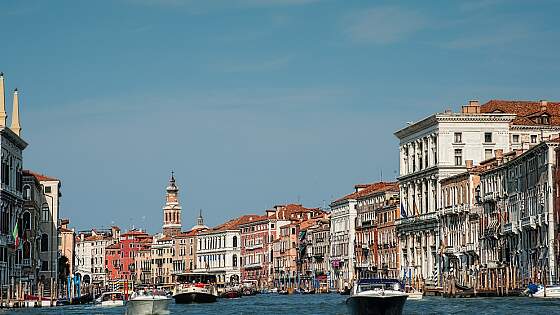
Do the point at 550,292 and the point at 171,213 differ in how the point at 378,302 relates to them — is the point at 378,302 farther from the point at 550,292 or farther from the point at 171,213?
the point at 171,213

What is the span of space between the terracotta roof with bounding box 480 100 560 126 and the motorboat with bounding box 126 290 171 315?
151 feet

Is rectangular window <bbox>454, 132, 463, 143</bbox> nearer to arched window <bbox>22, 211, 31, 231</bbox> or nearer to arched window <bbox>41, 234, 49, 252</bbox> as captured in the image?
arched window <bbox>41, 234, 49, 252</bbox>

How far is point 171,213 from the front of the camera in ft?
557

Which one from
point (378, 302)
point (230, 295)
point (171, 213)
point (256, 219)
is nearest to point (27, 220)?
point (230, 295)

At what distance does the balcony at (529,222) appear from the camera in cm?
6731

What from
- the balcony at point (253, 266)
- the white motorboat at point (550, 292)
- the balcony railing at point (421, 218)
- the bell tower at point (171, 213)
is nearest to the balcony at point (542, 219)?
the white motorboat at point (550, 292)

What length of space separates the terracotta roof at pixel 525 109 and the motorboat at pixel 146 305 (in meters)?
46.0

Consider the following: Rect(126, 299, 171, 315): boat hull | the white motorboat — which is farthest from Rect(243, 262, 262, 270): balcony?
Rect(126, 299, 171, 315): boat hull

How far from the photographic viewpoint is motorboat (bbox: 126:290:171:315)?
48.2 meters

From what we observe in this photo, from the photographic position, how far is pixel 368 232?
350 ft

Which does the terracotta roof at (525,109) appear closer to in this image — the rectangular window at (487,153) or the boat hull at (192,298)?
the rectangular window at (487,153)

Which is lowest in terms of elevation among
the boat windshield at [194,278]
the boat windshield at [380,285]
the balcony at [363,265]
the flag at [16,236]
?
the boat windshield at [380,285]

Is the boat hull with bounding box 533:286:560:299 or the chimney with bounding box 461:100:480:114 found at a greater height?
the chimney with bounding box 461:100:480:114

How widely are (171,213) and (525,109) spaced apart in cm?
8249
